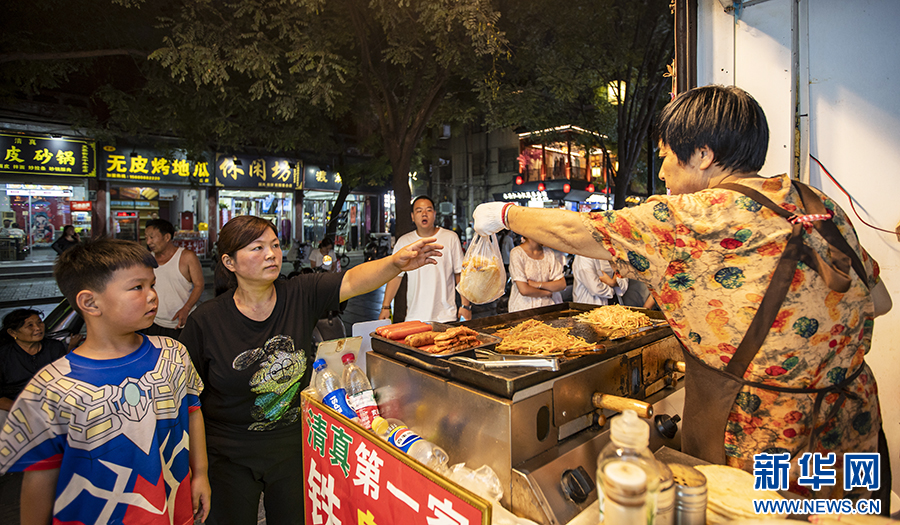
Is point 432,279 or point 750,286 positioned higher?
point 750,286

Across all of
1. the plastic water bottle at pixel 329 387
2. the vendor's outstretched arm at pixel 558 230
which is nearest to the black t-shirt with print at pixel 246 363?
the plastic water bottle at pixel 329 387

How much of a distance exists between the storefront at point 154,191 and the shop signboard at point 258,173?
1.88ft

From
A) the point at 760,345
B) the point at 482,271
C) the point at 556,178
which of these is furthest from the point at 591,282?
the point at 556,178

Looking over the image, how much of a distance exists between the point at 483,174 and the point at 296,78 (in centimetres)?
2635

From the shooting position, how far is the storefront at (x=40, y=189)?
12867mm

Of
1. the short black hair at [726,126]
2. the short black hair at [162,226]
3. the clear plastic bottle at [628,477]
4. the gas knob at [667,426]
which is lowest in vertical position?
the gas knob at [667,426]

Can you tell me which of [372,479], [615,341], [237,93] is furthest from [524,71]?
[372,479]

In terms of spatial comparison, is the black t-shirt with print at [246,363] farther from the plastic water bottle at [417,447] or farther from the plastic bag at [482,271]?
the plastic bag at [482,271]

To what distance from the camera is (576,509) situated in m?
1.67

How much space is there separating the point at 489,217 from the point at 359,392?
1138mm

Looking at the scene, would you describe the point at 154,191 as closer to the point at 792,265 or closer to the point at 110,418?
the point at 110,418

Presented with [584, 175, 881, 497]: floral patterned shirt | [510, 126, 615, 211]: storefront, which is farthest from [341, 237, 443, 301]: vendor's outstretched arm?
[510, 126, 615, 211]: storefront

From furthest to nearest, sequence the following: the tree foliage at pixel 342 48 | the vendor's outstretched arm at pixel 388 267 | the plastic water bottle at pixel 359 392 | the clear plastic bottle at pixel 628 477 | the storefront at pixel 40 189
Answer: the storefront at pixel 40 189 → the tree foliage at pixel 342 48 → the vendor's outstretched arm at pixel 388 267 → the plastic water bottle at pixel 359 392 → the clear plastic bottle at pixel 628 477

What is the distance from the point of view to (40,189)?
15.2 meters
